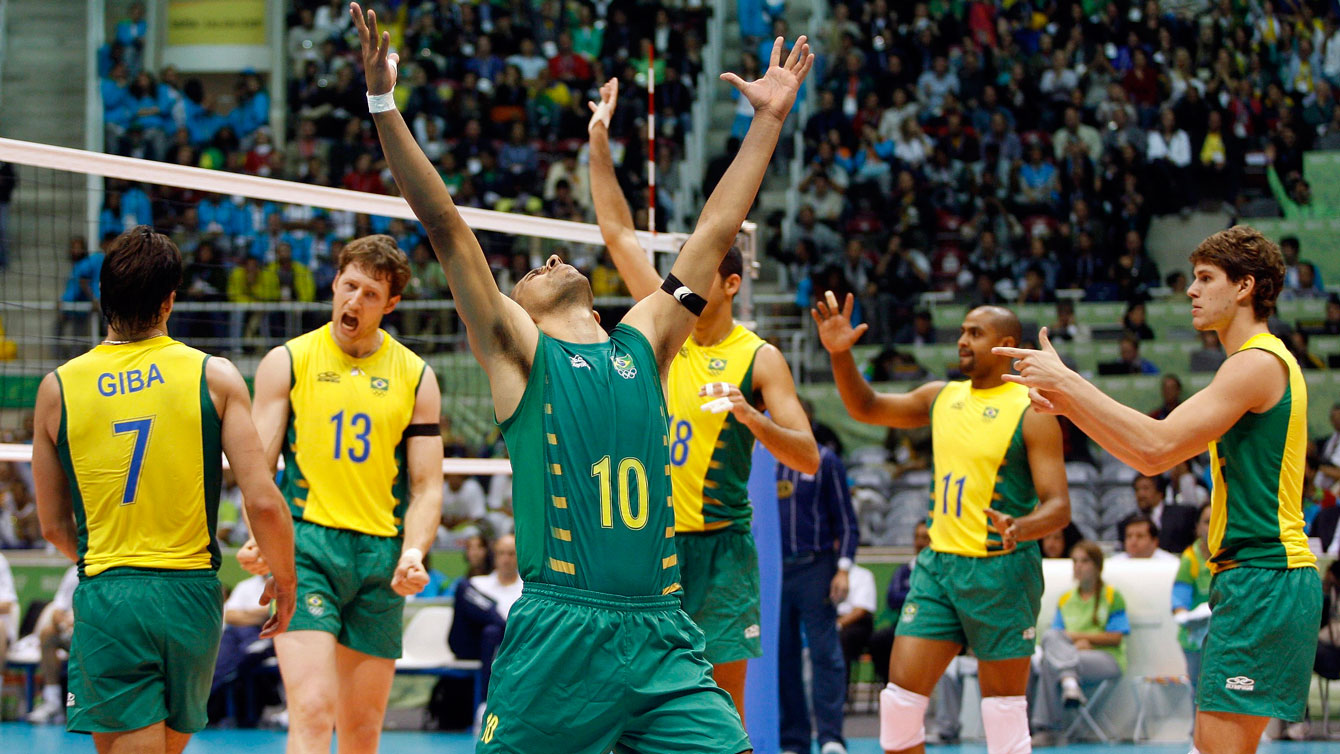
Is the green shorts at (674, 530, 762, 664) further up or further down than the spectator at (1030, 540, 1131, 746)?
further up

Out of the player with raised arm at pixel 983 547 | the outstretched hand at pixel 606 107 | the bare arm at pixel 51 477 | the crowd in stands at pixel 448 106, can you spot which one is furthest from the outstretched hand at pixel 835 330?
the crowd in stands at pixel 448 106

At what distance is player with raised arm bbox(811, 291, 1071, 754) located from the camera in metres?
6.18

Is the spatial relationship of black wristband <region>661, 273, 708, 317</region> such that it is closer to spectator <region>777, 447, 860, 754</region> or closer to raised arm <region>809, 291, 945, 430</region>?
raised arm <region>809, 291, 945, 430</region>

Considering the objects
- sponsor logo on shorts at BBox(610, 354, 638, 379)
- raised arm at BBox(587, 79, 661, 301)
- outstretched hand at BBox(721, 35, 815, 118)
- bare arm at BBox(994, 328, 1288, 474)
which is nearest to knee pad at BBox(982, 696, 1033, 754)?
bare arm at BBox(994, 328, 1288, 474)

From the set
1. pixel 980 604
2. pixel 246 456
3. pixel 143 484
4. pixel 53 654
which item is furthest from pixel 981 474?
pixel 53 654

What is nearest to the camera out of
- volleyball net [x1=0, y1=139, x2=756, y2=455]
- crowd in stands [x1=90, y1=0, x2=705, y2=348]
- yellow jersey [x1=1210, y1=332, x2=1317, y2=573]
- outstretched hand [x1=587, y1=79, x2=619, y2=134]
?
yellow jersey [x1=1210, y1=332, x2=1317, y2=573]

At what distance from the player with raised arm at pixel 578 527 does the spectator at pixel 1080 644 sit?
7.17 m

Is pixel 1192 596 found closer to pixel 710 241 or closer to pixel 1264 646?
pixel 1264 646

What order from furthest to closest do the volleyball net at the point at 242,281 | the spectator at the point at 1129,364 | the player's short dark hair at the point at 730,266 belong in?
the spectator at the point at 1129,364
the volleyball net at the point at 242,281
the player's short dark hair at the point at 730,266

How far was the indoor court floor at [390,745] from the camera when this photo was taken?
9469 mm

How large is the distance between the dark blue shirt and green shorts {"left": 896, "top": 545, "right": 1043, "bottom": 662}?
3101 millimetres

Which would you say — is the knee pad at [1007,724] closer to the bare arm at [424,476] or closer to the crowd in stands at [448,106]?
the bare arm at [424,476]

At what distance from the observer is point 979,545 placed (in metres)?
6.27

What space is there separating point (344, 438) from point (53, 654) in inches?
273
